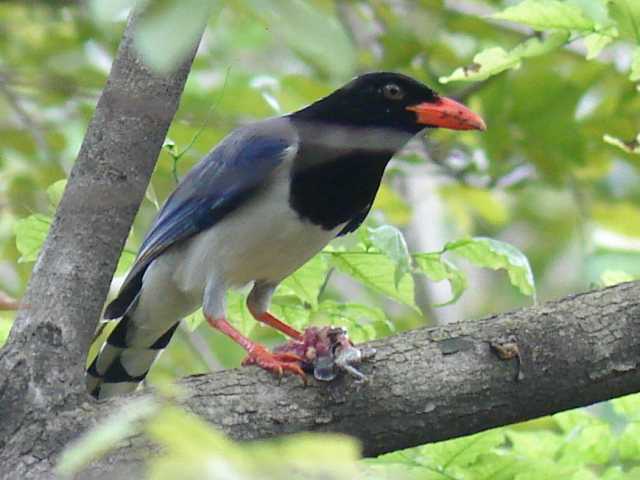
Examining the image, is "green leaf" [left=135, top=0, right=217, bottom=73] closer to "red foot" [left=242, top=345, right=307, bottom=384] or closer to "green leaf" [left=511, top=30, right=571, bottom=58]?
"red foot" [left=242, top=345, right=307, bottom=384]

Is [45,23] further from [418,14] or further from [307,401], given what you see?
[307,401]

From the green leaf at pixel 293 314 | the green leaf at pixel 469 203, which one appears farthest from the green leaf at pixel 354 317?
the green leaf at pixel 469 203

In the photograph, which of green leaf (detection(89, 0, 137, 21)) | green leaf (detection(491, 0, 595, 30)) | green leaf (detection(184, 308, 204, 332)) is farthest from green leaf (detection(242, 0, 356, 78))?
green leaf (detection(184, 308, 204, 332))

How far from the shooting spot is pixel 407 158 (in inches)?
251

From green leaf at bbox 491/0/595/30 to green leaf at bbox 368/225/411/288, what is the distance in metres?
0.75

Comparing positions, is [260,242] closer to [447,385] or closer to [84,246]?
[84,246]

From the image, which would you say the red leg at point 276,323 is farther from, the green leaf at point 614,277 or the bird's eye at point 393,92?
the green leaf at point 614,277

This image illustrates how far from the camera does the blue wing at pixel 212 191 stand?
4.84m

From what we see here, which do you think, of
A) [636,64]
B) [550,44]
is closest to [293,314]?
[550,44]

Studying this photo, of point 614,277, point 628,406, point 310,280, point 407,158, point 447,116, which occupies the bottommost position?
point 407,158

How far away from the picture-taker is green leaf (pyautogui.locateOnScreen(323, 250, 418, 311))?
427 cm

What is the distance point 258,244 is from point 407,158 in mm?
1799

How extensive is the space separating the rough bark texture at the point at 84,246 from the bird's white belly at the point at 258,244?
0.99 metres

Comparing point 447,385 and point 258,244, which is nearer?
point 447,385
